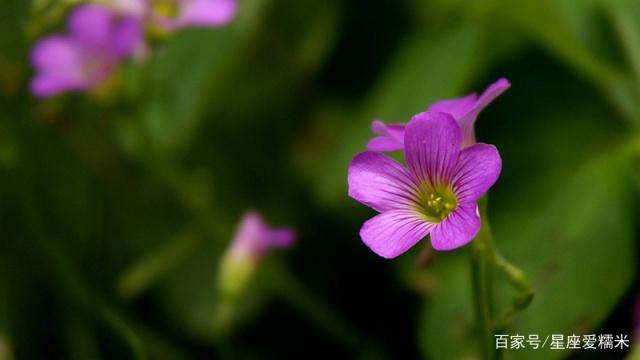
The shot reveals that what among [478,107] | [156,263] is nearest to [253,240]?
[156,263]

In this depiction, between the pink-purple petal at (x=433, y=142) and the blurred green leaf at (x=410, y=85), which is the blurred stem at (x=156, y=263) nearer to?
the blurred green leaf at (x=410, y=85)

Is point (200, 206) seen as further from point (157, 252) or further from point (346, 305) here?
point (346, 305)

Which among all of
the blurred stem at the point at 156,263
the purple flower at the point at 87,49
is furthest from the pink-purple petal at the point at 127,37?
the blurred stem at the point at 156,263

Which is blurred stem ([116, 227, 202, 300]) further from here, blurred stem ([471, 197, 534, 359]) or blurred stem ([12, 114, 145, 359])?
blurred stem ([471, 197, 534, 359])

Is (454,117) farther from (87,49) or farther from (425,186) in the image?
(87,49)

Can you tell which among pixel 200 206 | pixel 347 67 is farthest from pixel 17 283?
pixel 347 67
